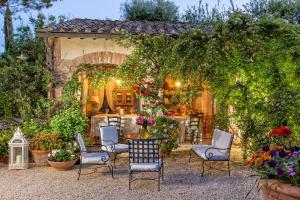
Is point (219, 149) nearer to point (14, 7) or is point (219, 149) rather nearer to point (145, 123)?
point (145, 123)

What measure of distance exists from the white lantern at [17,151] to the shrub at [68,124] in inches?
37.9

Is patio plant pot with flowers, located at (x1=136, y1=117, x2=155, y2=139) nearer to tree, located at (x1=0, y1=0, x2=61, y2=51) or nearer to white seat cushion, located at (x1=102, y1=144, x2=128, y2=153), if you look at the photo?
white seat cushion, located at (x1=102, y1=144, x2=128, y2=153)

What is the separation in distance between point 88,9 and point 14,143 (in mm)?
73542

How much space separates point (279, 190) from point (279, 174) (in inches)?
7.0

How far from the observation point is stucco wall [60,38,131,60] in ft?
31.5

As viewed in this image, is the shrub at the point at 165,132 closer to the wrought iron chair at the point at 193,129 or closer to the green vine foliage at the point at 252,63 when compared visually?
the green vine foliage at the point at 252,63

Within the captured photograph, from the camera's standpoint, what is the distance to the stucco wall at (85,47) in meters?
9.59

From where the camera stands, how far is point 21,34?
565 inches

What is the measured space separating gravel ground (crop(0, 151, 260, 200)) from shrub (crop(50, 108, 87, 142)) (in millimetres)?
1022

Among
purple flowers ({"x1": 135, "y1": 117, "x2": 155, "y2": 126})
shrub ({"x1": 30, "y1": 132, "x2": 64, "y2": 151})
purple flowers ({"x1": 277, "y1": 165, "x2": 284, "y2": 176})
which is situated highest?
purple flowers ({"x1": 135, "y1": 117, "x2": 155, "y2": 126})

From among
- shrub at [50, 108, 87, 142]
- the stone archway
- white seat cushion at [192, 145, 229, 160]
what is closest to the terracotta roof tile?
the stone archway

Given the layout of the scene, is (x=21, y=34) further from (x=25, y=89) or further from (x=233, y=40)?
(x=233, y=40)

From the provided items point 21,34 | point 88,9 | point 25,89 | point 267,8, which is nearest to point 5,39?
point 21,34

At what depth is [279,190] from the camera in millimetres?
3451
